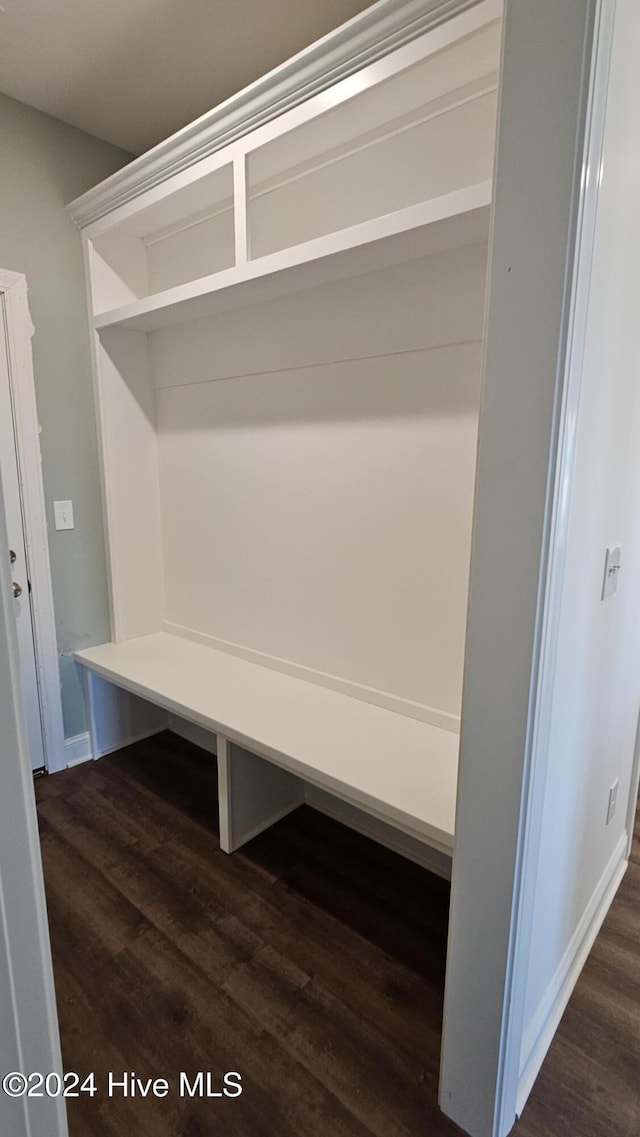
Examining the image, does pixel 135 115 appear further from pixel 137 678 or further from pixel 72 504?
pixel 137 678

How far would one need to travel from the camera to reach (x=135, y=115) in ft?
7.30

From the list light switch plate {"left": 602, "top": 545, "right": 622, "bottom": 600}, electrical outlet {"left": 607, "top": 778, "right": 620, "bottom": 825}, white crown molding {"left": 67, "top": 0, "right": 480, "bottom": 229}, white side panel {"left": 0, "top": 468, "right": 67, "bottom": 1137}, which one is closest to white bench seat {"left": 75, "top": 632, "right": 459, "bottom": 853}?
electrical outlet {"left": 607, "top": 778, "right": 620, "bottom": 825}

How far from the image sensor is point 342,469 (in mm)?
1969

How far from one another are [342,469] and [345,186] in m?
0.91

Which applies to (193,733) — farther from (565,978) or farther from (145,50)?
(145,50)

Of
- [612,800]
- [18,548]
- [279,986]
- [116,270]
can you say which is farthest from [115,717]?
[612,800]

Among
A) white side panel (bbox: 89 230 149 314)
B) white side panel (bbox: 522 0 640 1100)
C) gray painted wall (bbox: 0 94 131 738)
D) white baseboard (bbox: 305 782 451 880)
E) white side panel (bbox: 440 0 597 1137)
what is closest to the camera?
white side panel (bbox: 440 0 597 1137)

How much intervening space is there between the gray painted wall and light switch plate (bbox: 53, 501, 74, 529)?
0.03 m

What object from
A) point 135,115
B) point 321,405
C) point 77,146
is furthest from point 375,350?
point 77,146

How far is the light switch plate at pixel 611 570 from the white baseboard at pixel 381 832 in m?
1.04

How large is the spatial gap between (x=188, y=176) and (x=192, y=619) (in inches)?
71.3

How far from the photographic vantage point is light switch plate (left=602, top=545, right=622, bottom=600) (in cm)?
133

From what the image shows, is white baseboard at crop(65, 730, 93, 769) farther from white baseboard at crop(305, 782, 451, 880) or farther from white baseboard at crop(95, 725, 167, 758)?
white baseboard at crop(305, 782, 451, 880)

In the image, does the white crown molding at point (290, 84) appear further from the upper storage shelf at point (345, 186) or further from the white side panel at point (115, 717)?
the white side panel at point (115, 717)
